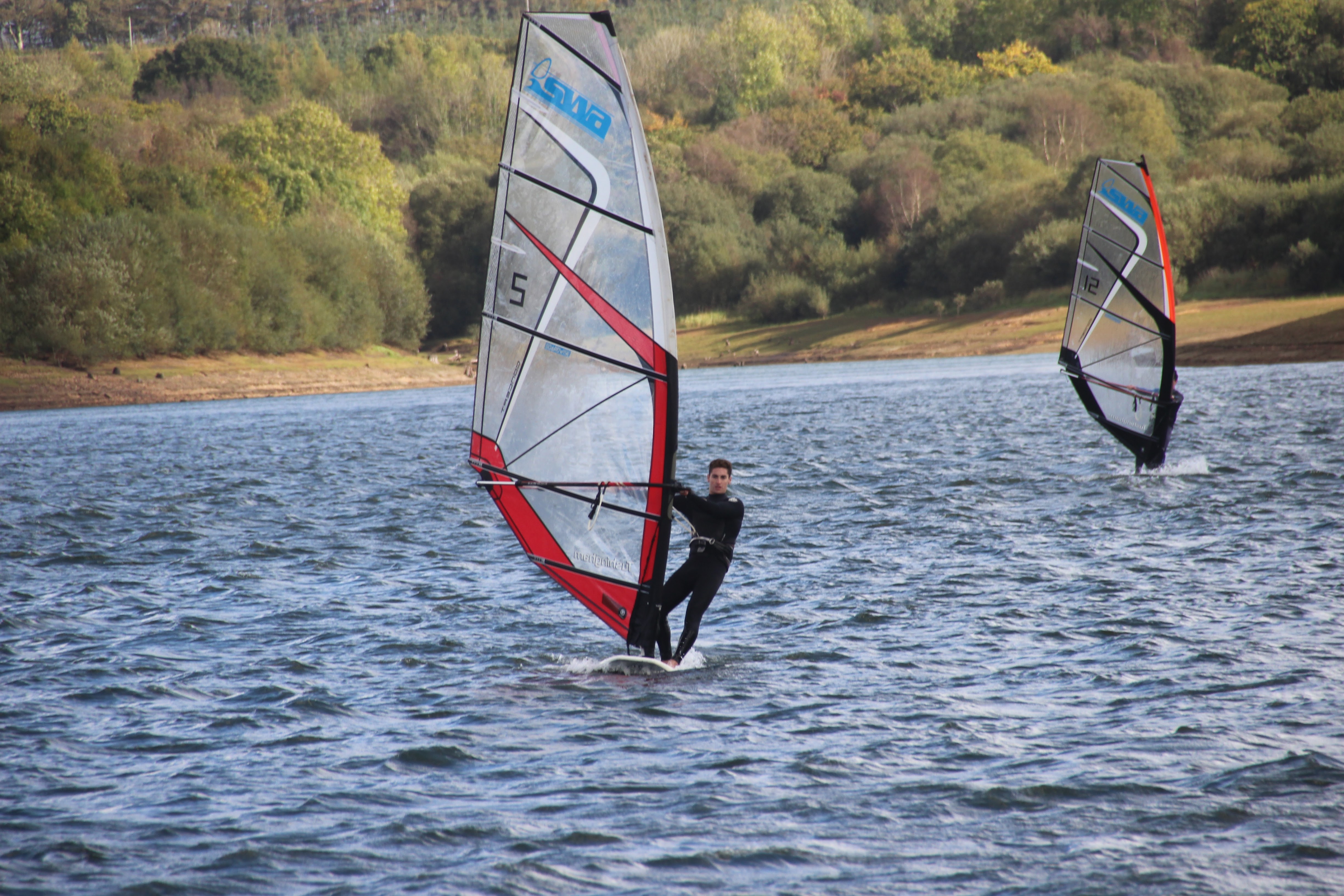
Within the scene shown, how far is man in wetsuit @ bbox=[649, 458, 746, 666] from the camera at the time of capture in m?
9.01

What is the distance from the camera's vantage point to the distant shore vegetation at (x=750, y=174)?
53.0m

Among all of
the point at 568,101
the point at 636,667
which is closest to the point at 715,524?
the point at 636,667

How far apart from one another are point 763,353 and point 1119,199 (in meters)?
47.2

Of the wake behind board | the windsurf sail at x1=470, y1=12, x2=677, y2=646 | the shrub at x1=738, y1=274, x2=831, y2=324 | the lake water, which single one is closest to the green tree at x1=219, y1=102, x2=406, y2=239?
the shrub at x1=738, y1=274, x2=831, y2=324

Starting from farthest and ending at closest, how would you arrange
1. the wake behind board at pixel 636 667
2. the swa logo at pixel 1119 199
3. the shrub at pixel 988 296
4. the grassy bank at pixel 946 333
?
the shrub at pixel 988 296 < the grassy bank at pixel 946 333 < the swa logo at pixel 1119 199 < the wake behind board at pixel 636 667

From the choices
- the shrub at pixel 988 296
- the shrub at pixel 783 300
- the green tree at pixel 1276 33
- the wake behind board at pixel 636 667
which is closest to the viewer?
the wake behind board at pixel 636 667

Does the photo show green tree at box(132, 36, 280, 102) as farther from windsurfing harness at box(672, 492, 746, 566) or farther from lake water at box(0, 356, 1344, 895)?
windsurfing harness at box(672, 492, 746, 566)

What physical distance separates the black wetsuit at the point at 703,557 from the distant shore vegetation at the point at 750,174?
144ft

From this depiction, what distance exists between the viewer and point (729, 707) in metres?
8.41

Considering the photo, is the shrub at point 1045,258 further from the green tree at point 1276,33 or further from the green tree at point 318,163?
the green tree at point 318,163

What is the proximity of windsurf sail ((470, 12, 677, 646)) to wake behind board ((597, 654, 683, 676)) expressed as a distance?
145mm

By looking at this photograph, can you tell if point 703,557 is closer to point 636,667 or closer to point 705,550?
point 705,550

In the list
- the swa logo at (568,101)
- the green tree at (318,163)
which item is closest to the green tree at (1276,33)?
the green tree at (318,163)

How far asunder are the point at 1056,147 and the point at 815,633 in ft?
233
